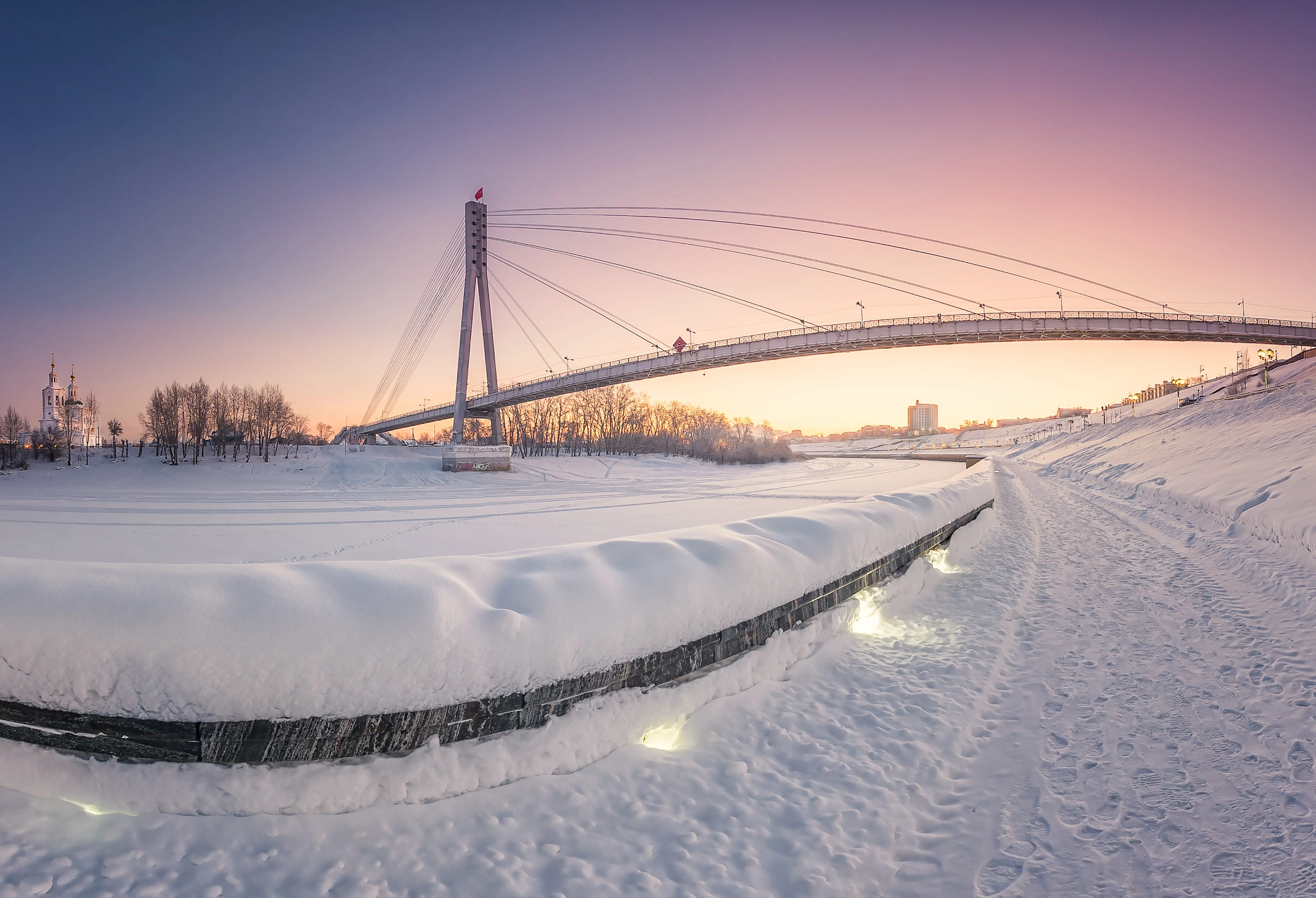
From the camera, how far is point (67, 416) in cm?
5325

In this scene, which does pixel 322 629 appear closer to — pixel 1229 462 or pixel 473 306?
pixel 1229 462

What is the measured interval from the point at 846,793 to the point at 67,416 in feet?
254

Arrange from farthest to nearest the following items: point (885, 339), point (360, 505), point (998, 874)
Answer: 1. point (885, 339)
2. point (360, 505)
3. point (998, 874)

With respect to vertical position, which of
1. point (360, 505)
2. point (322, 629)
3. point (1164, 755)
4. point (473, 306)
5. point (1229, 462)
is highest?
Result: point (473, 306)

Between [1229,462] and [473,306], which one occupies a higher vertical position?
[473,306]

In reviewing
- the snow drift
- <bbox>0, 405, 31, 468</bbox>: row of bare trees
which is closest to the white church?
<bbox>0, 405, 31, 468</bbox>: row of bare trees

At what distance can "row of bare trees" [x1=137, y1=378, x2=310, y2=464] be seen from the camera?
34406 mm

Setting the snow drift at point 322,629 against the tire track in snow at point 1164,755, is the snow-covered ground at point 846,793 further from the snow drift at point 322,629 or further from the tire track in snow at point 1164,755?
the snow drift at point 322,629

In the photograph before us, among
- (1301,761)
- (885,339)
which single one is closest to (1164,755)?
(1301,761)

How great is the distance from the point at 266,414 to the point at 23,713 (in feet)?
142

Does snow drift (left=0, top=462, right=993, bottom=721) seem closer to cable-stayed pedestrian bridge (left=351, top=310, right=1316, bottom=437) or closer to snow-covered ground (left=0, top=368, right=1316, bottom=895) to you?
snow-covered ground (left=0, top=368, right=1316, bottom=895)

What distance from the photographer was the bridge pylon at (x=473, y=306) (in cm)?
3372

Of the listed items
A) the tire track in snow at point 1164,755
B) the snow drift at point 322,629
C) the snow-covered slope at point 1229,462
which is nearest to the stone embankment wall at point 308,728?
the snow drift at point 322,629

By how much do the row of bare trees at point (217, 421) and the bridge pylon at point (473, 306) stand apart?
11608 mm
